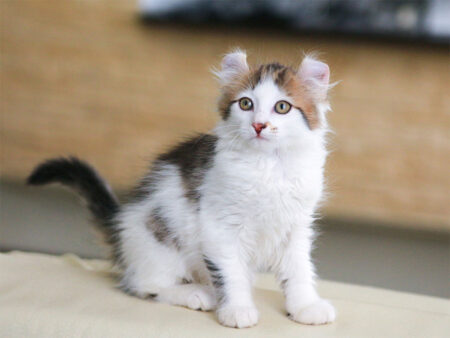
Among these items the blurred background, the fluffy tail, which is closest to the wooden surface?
the blurred background

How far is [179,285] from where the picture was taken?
3.94 feet

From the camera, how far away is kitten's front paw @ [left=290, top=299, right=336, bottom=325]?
110cm

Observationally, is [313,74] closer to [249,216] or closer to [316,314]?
[249,216]

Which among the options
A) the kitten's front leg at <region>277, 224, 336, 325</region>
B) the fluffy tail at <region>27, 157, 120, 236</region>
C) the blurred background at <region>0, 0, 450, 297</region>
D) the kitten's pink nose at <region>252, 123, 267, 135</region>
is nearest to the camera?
the kitten's pink nose at <region>252, 123, 267, 135</region>

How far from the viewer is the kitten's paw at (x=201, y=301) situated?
1142 millimetres

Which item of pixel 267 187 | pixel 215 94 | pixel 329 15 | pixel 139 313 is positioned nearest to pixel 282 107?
pixel 267 187

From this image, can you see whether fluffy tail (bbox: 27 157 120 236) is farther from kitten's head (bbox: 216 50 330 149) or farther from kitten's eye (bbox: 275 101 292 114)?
kitten's eye (bbox: 275 101 292 114)

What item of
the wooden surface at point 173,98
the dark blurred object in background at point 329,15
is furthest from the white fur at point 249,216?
the dark blurred object in background at point 329,15

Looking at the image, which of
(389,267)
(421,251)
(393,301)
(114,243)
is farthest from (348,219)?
(114,243)

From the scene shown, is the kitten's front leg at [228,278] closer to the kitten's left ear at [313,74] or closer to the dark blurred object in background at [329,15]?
the kitten's left ear at [313,74]

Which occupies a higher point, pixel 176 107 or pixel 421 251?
pixel 176 107

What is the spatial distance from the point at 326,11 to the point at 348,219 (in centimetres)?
115

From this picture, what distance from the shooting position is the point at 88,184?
1369mm

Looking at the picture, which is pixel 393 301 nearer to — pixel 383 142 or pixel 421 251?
pixel 421 251
